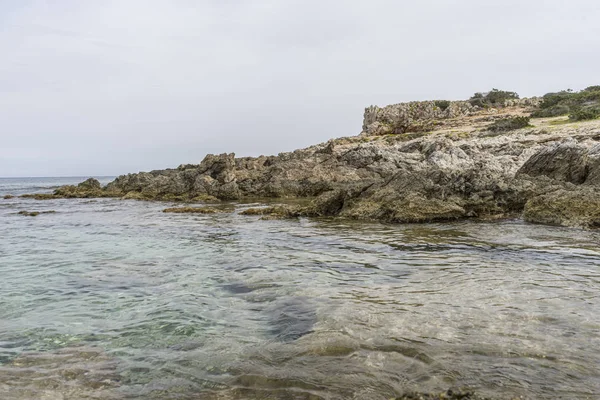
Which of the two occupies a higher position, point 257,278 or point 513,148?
point 513,148

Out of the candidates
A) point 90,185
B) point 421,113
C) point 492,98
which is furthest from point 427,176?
point 492,98

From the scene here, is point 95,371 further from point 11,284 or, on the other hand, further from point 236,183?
point 236,183

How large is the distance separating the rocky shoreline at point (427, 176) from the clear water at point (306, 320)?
16.1 feet

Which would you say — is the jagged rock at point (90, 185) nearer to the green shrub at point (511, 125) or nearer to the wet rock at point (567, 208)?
the wet rock at point (567, 208)

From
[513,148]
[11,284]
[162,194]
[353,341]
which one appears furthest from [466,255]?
[162,194]

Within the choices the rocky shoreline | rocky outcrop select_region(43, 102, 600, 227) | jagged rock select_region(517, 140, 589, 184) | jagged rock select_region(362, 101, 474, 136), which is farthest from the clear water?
jagged rock select_region(362, 101, 474, 136)

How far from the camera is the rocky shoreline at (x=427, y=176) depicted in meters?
16.6

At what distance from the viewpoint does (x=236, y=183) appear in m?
36.9

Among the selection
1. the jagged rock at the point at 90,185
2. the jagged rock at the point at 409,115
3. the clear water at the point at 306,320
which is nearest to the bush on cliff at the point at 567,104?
the jagged rock at the point at 409,115

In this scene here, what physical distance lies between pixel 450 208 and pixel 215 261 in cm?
1005

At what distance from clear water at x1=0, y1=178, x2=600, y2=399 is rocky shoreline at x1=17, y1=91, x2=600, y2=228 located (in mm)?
4896

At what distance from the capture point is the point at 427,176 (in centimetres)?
1973

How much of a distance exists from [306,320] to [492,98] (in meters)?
77.5

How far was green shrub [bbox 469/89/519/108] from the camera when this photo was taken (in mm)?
70775
